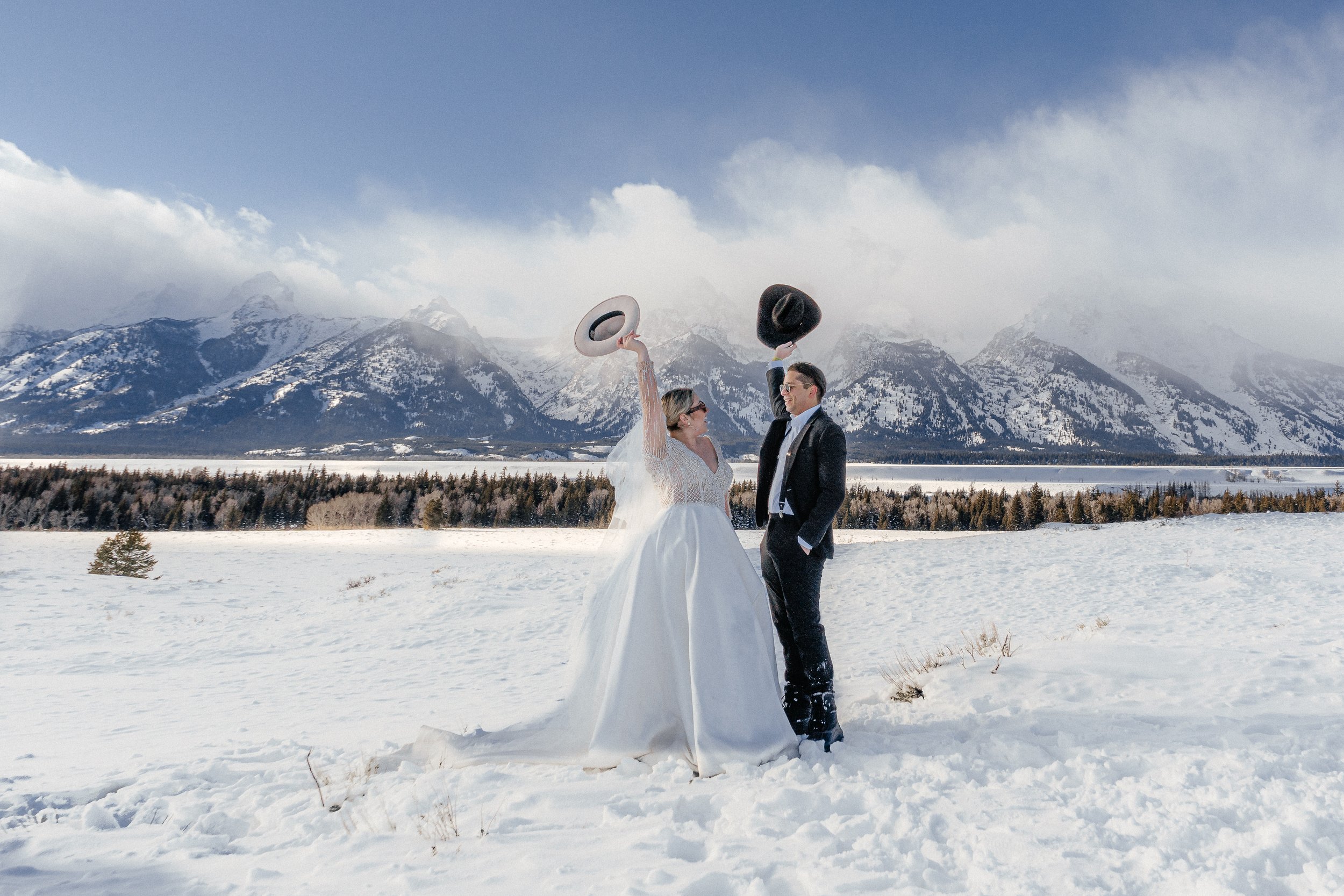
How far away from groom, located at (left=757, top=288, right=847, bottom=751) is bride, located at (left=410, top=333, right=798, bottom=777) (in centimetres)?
19

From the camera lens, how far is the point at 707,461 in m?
4.45

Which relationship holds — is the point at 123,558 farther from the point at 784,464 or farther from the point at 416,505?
the point at 416,505

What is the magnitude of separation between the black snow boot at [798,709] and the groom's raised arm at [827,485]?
1071 mm

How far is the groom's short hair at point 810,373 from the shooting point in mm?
4352

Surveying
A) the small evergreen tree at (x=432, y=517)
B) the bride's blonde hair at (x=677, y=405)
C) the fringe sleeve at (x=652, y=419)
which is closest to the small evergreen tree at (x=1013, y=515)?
the small evergreen tree at (x=432, y=517)

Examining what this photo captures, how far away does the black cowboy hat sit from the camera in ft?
15.5

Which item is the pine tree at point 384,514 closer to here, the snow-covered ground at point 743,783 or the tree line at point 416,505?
the tree line at point 416,505

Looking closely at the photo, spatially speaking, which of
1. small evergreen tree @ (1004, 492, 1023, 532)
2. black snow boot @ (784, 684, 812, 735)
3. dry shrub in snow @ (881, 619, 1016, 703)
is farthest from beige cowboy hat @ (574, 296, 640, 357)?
small evergreen tree @ (1004, 492, 1023, 532)

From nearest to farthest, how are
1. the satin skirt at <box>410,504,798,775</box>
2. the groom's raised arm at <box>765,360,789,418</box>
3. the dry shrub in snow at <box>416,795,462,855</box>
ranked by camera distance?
the dry shrub in snow at <box>416,795,462,855</box> → the satin skirt at <box>410,504,798,775</box> → the groom's raised arm at <box>765,360,789,418</box>

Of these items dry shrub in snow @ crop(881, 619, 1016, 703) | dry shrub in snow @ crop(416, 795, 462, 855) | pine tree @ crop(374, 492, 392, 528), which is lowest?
pine tree @ crop(374, 492, 392, 528)

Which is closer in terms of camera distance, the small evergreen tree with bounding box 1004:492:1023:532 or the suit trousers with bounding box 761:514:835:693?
the suit trousers with bounding box 761:514:835:693

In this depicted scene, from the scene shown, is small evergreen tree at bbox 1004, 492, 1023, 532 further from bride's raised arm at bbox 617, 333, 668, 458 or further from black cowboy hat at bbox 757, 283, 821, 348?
bride's raised arm at bbox 617, 333, 668, 458

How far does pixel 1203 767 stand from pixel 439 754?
434 cm

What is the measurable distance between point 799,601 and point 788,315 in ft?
6.69
